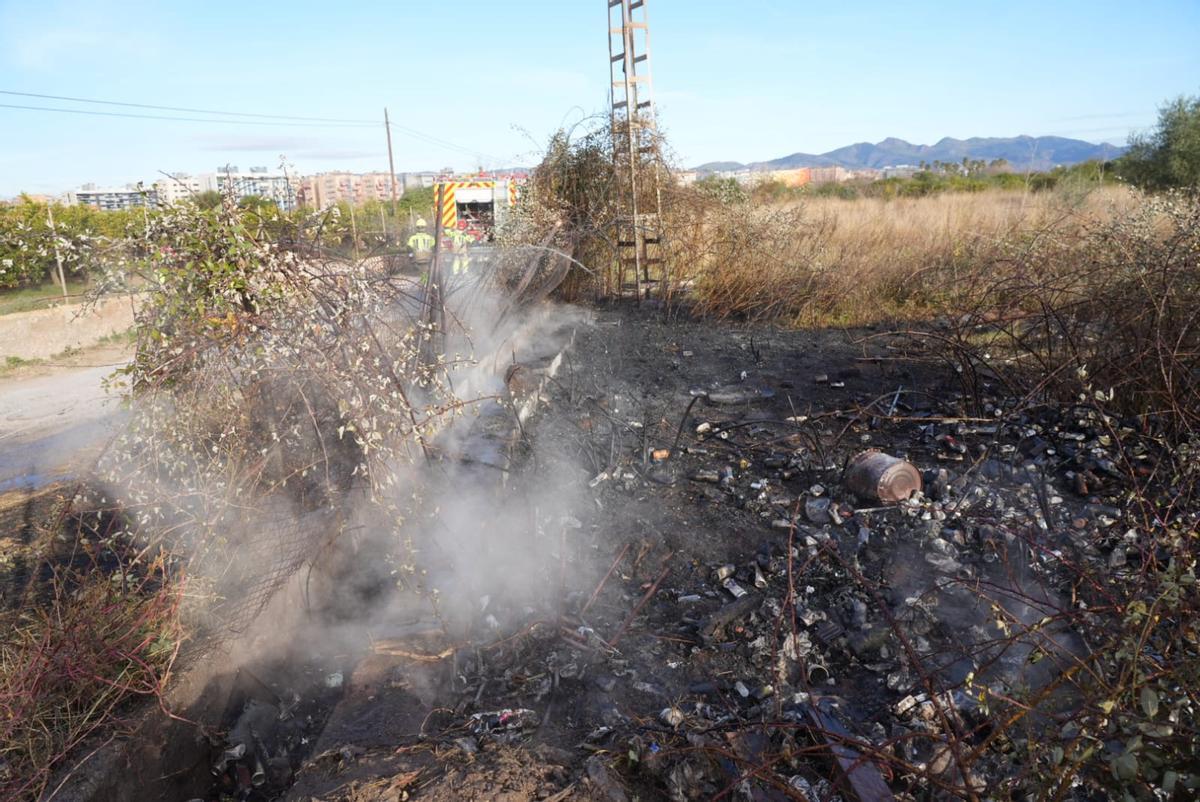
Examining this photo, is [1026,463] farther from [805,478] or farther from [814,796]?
[814,796]

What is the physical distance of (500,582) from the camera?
12.9 feet

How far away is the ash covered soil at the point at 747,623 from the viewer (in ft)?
7.97

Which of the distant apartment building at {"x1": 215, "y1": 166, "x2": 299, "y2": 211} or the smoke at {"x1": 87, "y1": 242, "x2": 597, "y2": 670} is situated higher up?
the distant apartment building at {"x1": 215, "y1": 166, "x2": 299, "y2": 211}

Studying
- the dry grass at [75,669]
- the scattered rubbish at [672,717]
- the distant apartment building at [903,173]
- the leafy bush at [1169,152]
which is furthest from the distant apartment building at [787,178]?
the dry grass at [75,669]

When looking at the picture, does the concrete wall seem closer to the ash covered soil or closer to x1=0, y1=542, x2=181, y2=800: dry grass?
x1=0, y1=542, x2=181, y2=800: dry grass

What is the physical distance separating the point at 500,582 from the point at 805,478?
87.3 inches

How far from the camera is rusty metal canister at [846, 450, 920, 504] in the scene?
426 cm

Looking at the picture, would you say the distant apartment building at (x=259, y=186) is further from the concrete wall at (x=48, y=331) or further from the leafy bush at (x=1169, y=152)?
the leafy bush at (x=1169, y=152)

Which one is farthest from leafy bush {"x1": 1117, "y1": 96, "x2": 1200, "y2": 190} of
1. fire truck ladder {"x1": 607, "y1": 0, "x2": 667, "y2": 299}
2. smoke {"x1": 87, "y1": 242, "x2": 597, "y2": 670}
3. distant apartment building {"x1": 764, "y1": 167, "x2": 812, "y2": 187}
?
smoke {"x1": 87, "y1": 242, "x2": 597, "y2": 670}

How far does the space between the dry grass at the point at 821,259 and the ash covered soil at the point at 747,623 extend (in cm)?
379

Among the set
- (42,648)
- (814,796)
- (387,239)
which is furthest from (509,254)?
(814,796)

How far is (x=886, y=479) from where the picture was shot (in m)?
4.25

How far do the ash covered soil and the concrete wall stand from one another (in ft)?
29.7

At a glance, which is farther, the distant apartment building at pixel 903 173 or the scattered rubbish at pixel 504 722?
the distant apartment building at pixel 903 173
